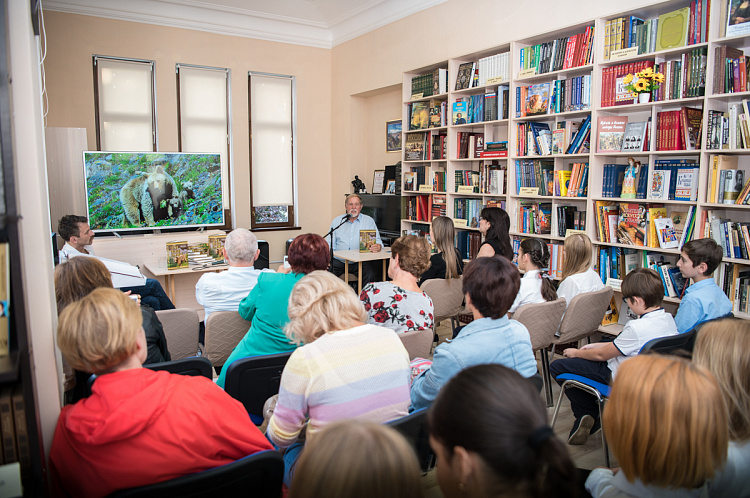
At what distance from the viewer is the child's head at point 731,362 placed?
1.36 metres

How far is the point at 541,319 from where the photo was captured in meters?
2.98

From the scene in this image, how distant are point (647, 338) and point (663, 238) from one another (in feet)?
4.77

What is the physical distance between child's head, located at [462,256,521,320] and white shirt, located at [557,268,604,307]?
58.9 inches

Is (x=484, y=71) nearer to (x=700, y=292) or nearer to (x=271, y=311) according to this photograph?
(x=700, y=292)

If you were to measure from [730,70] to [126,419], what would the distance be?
12.2 ft

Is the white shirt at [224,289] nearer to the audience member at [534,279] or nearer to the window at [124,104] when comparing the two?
the audience member at [534,279]

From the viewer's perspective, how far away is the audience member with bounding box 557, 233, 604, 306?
336 centimetres

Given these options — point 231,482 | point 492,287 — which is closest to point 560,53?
point 492,287

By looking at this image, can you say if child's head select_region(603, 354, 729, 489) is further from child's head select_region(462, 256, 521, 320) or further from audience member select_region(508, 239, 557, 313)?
audience member select_region(508, 239, 557, 313)

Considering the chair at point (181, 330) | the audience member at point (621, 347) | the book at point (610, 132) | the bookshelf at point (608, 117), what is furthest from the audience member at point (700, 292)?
the chair at point (181, 330)

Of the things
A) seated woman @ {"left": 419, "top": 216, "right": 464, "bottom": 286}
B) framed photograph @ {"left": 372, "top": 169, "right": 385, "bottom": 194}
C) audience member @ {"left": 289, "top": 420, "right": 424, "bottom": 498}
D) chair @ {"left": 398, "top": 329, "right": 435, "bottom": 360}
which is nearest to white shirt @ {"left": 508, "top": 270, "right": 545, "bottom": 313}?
seated woman @ {"left": 419, "top": 216, "right": 464, "bottom": 286}

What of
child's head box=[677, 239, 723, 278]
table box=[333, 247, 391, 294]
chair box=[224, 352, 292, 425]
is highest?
child's head box=[677, 239, 723, 278]

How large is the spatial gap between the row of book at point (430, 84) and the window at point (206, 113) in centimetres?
258

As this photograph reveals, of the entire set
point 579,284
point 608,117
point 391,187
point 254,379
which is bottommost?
point 254,379
